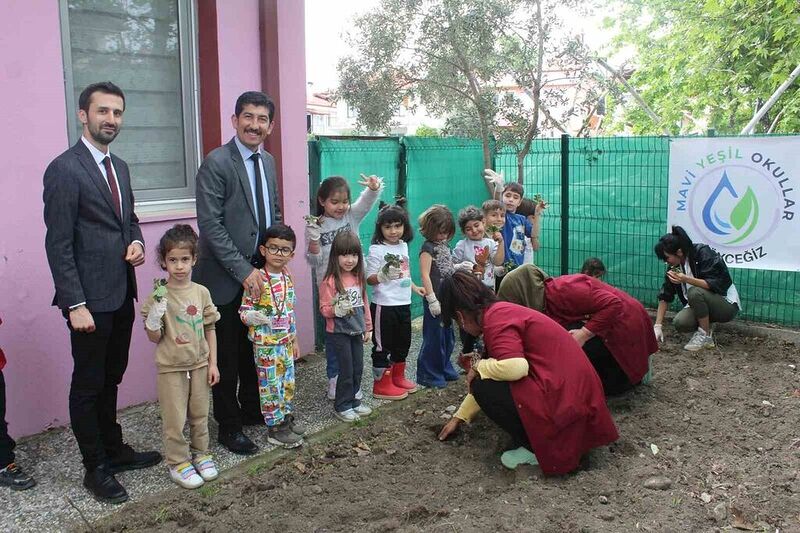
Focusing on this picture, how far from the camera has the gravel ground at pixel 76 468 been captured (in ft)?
11.9

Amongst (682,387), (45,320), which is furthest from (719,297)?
(45,320)

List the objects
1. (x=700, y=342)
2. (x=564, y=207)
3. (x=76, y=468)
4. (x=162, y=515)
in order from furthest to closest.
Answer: (x=564, y=207) < (x=700, y=342) < (x=76, y=468) < (x=162, y=515)

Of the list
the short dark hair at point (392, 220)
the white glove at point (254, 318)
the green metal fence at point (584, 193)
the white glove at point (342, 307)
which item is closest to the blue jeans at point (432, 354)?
the short dark hair at point (392, 220)

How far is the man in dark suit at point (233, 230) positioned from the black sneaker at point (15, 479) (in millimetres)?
1076

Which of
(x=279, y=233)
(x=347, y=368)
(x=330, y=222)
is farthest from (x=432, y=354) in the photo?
(x=279, y=233)

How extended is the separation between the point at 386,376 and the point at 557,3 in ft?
14.0

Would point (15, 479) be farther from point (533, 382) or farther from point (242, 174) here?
point (533, 382)

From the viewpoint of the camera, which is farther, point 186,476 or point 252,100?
point 252,100

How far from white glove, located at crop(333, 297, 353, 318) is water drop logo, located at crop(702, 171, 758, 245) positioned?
14.0 feet

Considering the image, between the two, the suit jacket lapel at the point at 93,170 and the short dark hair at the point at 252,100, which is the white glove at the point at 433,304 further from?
the suit jacket lapel at the point at 93,170

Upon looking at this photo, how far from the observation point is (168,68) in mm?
5410

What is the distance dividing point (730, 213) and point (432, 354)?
3.51 meters

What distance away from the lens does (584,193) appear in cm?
827

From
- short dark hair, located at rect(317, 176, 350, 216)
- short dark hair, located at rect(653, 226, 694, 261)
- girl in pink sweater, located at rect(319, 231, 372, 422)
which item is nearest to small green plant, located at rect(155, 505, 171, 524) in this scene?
girl in pink sweater, located at rect(319, 231, 372, 422)
